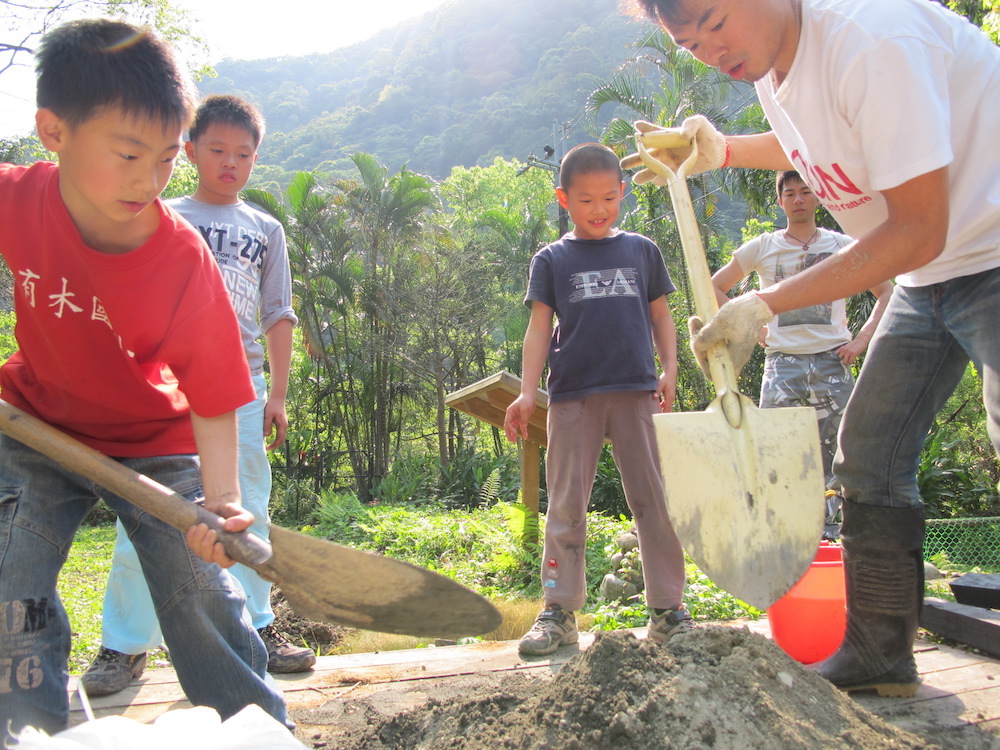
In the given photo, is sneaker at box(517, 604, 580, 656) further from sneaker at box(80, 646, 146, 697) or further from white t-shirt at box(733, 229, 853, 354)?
white t-shirt at box(733, 229, 853, 354)

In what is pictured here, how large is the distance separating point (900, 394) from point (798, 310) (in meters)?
1.94

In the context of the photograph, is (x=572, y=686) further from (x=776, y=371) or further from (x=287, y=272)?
(x=776, y=371)

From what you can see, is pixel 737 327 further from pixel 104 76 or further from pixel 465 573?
pixel 465 573

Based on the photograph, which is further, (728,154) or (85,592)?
(85,592)

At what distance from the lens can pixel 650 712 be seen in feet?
5.04

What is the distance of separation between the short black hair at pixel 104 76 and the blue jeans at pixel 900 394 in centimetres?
185

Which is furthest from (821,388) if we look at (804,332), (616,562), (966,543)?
(966,543)

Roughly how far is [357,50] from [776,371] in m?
114

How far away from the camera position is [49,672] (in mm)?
1484

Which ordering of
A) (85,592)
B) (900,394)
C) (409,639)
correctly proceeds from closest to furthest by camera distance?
(900,394), (409,639), (85,592)

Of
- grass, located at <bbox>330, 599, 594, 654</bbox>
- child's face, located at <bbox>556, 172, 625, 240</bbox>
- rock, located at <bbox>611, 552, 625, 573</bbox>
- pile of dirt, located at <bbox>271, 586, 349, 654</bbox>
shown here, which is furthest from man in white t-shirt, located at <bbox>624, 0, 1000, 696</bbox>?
rock, located at <bbox>611, 552, 625, 573</bbox>

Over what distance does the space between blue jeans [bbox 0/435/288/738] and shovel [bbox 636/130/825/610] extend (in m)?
1.09

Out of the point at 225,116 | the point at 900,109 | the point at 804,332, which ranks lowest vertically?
the point at 804,332

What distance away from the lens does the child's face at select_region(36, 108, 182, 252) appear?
150cm
